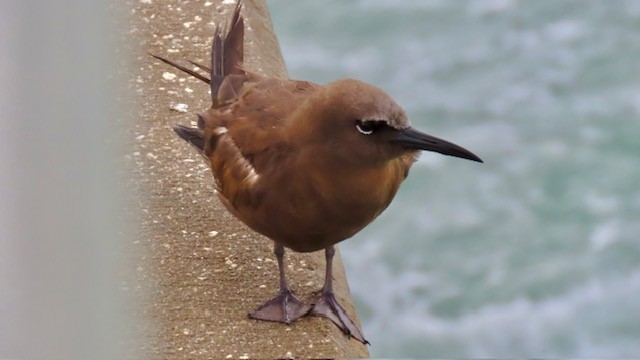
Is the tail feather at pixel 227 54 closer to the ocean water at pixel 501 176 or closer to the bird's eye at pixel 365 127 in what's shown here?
the bird's eye at pixel 365 127

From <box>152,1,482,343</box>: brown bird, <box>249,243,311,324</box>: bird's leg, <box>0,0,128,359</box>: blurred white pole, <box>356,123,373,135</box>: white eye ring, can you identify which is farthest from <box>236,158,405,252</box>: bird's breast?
<box>0,0,128,359</box>: blurred white pole

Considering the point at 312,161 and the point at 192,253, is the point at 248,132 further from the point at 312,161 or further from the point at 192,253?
the point at 192,253

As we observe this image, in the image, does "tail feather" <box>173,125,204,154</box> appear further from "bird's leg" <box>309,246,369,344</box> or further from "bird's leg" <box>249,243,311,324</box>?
"bird's leg" <box>309,246,369,344</box>

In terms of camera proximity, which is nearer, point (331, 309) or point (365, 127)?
point (365, 127)

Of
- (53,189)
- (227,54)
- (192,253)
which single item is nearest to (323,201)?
(192,253)

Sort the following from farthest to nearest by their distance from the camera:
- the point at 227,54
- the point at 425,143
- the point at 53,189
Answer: the point at 227,54 → the point at 425,143 → the point at 53,189

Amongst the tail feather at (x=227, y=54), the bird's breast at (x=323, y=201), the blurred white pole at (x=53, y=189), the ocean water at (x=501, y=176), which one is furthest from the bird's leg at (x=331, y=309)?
the ocean water at (x=501, y=176)

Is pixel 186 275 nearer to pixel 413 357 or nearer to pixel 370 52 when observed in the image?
pixel 413 357

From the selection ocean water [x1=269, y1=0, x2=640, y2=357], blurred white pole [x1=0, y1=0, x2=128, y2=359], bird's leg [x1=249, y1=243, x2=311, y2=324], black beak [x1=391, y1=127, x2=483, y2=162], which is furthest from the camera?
ocean water [x1=269, y1=0, x2=640, y2=357]
